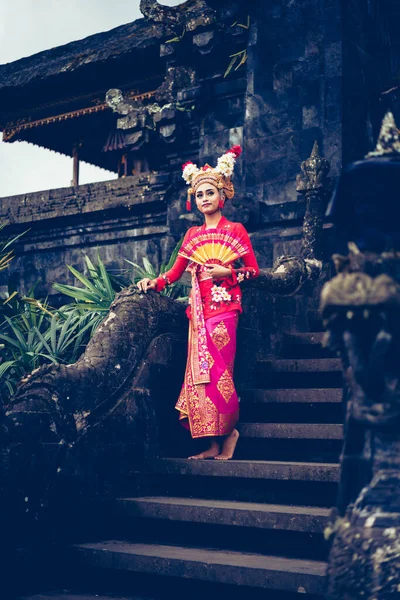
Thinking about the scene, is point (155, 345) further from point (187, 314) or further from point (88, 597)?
point (88, 597)

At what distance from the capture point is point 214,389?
5.61m

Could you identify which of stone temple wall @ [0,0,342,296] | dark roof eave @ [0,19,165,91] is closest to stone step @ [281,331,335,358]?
stone temple wall @ [0,0,342,296]

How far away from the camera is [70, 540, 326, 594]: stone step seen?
4160 mm

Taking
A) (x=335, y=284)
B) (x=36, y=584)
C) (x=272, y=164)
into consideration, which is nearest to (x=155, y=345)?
(x=36, y=584)

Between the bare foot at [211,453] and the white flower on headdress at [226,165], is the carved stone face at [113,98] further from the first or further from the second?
the bare foot at [211,453]

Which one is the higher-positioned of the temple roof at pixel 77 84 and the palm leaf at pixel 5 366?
the temple roof at pixel 77 84

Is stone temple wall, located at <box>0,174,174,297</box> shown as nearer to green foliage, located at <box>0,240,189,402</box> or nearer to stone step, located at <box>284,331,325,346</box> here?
green foliage, located at <box>0,240,189,402</box>

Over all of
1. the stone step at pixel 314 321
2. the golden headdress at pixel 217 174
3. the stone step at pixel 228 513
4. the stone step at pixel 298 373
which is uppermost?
the golden headdress at pixel 217 174

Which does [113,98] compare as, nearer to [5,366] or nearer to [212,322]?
[5,366]

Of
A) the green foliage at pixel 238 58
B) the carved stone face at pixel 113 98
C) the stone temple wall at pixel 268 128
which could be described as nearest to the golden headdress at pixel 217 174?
the stone temple wall at pixel 268 128

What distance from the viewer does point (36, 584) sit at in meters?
4.90

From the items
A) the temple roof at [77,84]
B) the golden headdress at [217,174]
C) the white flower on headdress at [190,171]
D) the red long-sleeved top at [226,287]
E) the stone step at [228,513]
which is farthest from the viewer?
the temple roof at [77,84]

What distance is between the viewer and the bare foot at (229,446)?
5.63m

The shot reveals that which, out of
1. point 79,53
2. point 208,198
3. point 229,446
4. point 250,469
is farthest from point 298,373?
point 79,53
